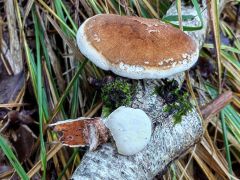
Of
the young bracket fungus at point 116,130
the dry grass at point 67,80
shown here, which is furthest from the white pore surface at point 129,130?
the dry grass at point 67,80

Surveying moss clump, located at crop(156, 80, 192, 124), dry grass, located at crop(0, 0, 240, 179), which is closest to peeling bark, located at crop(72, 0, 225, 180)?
moss clump, located at crop(156, 80, 192, 124)

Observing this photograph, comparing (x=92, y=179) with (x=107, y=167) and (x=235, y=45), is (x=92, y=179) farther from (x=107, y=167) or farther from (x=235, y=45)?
(x=235, y=45)

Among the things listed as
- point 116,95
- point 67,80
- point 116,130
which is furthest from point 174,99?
point 67,80

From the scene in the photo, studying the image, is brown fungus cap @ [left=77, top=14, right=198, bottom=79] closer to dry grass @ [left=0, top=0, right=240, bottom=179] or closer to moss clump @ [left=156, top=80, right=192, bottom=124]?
moss clump @ [left=156, top=80, right=192, bottom=124]

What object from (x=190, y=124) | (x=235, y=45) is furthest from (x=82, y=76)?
(x=235, y=45)

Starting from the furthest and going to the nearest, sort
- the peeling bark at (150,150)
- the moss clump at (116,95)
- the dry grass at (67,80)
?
1. the dry grass at (67,80)
2. the moss clump at (116,95)
3. the peeling bark at (150,150)

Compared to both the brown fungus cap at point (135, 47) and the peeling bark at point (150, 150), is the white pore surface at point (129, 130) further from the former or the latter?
the brown fungus cap at point (135, 47)
